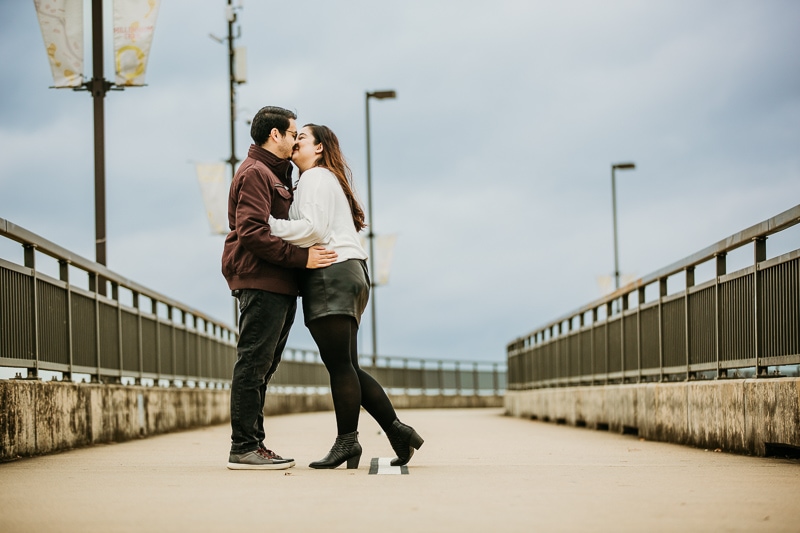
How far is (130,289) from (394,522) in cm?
926

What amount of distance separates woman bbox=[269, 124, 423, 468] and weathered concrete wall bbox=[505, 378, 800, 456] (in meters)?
2.60

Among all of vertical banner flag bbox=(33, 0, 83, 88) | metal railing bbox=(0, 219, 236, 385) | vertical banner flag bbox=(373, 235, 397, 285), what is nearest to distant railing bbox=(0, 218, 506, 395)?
metal railing bbox=(0, 219, 236, 385)

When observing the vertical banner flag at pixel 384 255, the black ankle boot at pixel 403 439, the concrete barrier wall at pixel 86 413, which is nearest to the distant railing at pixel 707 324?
the black ankle boot at pixel 403 439

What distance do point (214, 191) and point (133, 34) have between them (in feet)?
29.0

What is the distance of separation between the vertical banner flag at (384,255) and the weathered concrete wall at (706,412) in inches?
735

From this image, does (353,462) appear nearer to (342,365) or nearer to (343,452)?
(343,452)

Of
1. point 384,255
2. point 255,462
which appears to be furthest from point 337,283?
point 384,255

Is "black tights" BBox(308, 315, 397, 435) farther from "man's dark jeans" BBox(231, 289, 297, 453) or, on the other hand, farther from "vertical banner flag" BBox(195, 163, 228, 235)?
"vertical banner flag" BBox(195, 163, 228, 235)

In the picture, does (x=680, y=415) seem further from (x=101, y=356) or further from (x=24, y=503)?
(x=24, y=503)

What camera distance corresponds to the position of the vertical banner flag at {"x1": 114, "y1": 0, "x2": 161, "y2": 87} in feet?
49.2

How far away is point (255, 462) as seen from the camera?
290 inches

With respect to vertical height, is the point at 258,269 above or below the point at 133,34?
below

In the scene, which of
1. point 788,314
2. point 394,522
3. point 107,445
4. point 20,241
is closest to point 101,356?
point 107,445

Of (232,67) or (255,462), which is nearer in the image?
(255,462)
